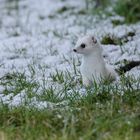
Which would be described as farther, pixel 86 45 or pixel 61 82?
pixel 61 82

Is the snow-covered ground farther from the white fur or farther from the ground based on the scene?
the white fur

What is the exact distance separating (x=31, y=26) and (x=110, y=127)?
4335 mm

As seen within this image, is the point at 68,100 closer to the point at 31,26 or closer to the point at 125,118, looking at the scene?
the point at 125,118

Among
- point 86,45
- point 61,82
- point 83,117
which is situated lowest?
point 83,117

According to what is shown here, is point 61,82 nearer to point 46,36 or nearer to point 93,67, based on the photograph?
point 93,67

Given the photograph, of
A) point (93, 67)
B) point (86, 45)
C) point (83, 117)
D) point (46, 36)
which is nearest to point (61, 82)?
point (93, 67)

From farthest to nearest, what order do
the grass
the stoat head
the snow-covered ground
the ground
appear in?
the snow-covered ground → the stoat head → the ground → the grass

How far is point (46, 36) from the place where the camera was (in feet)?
22.6

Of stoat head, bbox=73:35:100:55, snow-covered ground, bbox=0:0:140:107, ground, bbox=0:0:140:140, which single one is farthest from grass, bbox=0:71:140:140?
stoat head, bbox=73:35:100:55

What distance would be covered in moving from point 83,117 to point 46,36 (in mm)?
3224

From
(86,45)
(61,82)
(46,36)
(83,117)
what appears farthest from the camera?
(46,36)

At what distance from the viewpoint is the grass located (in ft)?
11.5

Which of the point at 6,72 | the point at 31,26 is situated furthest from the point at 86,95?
the point at 31,26

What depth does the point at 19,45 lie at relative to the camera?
6504 millimetres
